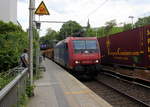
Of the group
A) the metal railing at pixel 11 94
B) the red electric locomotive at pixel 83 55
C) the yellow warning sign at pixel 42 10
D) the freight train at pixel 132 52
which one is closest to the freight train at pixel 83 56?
the red electric locomotive at pixel 83 55

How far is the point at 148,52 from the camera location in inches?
448

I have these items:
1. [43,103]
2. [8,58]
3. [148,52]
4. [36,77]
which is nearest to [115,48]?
[148,52]

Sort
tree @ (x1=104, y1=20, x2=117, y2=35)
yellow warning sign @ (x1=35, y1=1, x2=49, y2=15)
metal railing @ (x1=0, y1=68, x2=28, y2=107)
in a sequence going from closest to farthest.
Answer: metal railing @ (x1=0, y1=68, x2=28, y2=107), yellow warning sign @ (x1=35, y1=1, x2=49, y2=15), tree @ (x1=104, y1=20, x2=117, y2=35)

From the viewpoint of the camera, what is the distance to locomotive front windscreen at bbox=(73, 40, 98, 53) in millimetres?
15574

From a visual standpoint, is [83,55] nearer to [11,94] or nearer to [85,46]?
[85,46]

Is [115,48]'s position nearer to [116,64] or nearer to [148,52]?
[116,64]

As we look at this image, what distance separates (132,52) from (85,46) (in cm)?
365

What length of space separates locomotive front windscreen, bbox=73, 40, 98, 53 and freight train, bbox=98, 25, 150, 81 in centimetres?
154

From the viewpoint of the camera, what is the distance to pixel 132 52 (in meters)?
13.2

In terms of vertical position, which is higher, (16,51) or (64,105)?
(16,51)

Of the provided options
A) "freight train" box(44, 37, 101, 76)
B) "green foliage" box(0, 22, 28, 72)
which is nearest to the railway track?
"freight train" box(44, 37, 101, 76)

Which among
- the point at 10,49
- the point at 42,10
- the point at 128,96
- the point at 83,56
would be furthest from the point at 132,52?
the point at 10,49

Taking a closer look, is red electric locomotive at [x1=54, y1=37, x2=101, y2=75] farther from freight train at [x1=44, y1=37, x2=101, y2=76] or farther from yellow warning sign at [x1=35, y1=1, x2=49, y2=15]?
yellow warning sign at [x1=35, y1=1, x2=49, y2=15]

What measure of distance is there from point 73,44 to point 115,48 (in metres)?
2.96
